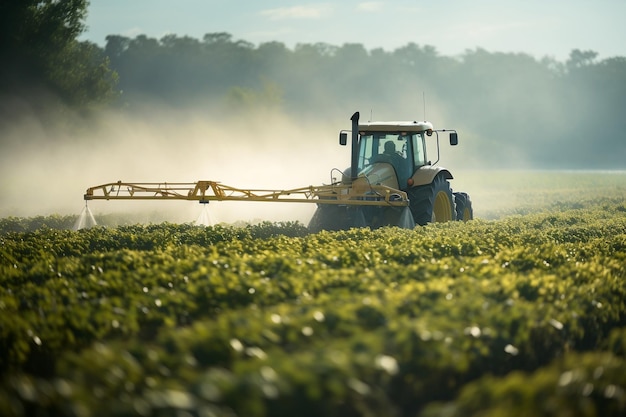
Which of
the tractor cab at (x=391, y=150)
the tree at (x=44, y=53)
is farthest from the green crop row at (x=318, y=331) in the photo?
the tree at (x=44, y=53)

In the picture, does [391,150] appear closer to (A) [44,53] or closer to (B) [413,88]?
(A) [44,53]

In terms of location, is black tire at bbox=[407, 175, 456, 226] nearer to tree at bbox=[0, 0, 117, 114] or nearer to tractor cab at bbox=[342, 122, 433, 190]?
tractor cab at bbox=[342, 122, 433, 190]

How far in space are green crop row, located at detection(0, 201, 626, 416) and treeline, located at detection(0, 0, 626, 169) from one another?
60.6 metres

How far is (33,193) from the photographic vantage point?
40.0 metres

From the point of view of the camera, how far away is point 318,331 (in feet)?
23.8

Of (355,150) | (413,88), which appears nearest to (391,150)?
(355,150)

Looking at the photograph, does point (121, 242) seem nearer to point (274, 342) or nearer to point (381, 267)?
point (381, 267)

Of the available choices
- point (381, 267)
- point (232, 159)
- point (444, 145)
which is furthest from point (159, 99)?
point (381, 267)

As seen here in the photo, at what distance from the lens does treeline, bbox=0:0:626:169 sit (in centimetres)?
9825

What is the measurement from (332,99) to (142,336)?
109 m

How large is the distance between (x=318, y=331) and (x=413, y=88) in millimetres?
133662

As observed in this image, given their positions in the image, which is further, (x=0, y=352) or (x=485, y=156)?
(x=485, y=156)

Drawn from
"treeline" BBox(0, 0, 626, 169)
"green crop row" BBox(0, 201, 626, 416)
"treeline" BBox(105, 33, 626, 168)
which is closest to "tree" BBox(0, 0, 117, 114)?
"treeline" BBox(0, 0, 626, 169)

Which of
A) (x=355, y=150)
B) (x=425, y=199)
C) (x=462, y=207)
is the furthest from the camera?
(x=462, y=207)
